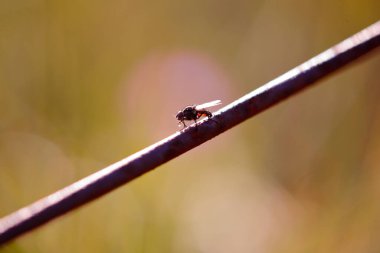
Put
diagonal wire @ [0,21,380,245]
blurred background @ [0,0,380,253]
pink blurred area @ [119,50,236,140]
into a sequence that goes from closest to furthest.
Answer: diagonal wire @ [0,21,380,245] < blurred background @ [0,0,380,253] < pink blurred area @ [119,50,236,140]

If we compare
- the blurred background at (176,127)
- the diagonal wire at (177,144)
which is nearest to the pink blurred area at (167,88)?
the blurred background at (176,127)

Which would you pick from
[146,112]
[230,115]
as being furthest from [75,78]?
[230,115]

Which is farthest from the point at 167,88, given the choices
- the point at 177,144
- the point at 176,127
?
the point at 177,144

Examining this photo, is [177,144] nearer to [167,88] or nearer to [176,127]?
[176,127]

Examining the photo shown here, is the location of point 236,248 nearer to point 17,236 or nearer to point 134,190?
point 134,190

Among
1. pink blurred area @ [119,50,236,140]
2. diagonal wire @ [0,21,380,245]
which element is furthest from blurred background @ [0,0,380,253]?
diagonal wire @ [0,21,380,245]

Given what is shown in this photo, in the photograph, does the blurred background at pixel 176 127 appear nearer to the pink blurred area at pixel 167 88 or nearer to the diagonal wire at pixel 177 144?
the pink blurred area at pixel 167 88

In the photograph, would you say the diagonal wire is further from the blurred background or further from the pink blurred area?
the pink blurred area
